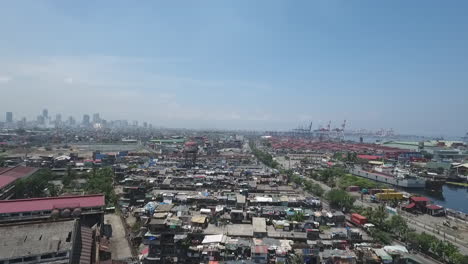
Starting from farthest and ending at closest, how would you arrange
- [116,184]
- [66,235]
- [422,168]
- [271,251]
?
[422,168]
[116,184]
[271,251]
[66,235]

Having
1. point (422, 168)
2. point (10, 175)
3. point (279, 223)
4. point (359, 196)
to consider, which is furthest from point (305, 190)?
point (422, 168)

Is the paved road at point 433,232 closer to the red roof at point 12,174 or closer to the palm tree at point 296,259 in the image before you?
the palm tree at point 296,259

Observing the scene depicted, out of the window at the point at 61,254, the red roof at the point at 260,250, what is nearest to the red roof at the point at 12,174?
the window at the point at 61,254

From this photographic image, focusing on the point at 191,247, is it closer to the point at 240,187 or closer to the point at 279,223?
the point at 279,223

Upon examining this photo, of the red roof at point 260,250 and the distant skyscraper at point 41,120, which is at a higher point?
the distant skyscraper at point 41,120

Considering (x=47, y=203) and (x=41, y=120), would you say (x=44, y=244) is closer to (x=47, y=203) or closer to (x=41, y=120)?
(x=47, y=203)

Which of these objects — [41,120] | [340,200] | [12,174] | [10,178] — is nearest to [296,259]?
[340,200]
